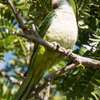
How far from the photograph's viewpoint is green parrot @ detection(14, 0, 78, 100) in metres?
2.44

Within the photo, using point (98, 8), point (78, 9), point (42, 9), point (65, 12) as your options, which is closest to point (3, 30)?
point (42, 9)

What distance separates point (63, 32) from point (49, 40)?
195mm

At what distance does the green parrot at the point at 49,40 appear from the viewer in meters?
2.44

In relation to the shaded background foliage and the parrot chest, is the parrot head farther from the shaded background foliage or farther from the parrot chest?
the parrot chest

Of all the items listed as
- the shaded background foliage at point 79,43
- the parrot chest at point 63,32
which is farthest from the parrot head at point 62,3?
the parrot chest at point 63,32

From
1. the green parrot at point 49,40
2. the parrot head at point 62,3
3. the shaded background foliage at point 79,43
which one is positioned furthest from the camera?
the parrot head at point 62,3

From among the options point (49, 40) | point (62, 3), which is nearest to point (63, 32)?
point (49, 40)

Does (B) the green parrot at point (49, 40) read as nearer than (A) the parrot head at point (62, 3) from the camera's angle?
Yes

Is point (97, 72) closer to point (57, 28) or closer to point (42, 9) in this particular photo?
point (57, 28)

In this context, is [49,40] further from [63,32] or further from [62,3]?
[62,3]

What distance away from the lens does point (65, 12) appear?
2723 millimetres

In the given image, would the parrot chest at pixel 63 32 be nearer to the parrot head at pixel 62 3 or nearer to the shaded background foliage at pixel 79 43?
the shaded background foliage at pixel 79 43

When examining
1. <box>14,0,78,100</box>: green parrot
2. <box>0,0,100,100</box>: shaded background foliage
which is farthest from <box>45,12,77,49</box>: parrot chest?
<box>0,0,100,100</box>: shaded background foliage

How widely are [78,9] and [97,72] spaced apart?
840 mm
